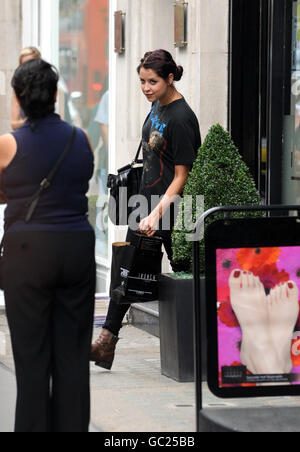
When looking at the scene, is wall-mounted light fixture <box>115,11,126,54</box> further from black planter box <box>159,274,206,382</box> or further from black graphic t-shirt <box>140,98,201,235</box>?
black planter box <box>159,274,206,382</box>

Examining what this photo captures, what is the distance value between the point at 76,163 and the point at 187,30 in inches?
172

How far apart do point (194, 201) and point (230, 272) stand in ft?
4.93

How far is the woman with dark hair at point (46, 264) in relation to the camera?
15.9 feet

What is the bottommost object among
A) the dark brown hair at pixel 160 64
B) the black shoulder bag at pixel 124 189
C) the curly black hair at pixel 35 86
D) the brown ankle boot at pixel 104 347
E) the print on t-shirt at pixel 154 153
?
the brown ankle boot at pixel 104 347

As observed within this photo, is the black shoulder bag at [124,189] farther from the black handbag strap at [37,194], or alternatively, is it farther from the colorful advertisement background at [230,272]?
the black handbag strap at [37,194]

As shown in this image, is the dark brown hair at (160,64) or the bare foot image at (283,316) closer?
the bare foot image at (283,316)

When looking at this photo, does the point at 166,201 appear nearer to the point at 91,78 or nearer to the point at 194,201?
the point at 194,201

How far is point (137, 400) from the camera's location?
6.52m

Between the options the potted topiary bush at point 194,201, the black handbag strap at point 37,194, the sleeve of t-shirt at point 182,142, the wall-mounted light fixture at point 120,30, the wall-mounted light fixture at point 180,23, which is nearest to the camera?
the black handbag strap at point 37,194

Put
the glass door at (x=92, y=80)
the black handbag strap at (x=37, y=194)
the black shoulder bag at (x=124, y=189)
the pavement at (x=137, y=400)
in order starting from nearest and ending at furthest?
the black handbag strap at (x=37, y=194) → the pavement at (x=137, y=400) → the black shoulder bag at (x=124, y=189) → the glass door at (x=92, y=80)

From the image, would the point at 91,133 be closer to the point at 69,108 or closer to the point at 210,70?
the point at 69,108

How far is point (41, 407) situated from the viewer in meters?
4.89

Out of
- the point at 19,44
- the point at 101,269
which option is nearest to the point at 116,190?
the point at 101,269

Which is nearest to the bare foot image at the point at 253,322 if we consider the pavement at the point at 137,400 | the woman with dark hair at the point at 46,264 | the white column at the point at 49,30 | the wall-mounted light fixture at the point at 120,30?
the pavement at the point at 137,400
